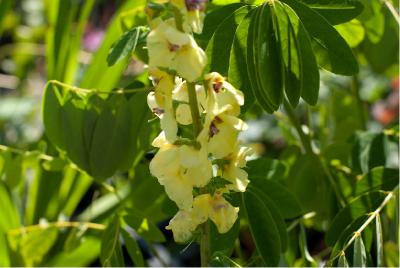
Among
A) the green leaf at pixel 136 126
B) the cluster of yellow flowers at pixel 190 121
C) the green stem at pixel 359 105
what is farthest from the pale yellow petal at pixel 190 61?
the green stem at pixel 359 105

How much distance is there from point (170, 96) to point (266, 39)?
6.6 inches

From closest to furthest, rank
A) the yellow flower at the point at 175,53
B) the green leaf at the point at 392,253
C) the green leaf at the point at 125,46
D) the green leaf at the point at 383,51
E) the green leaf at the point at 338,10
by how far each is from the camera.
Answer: the yellow flower at the point at 175,53 → the green leaf at the point at 125,46 → the green leaf at the point at 338,10 → the green leaf at the point at 392,253 → the green leaf at the point at 383,51

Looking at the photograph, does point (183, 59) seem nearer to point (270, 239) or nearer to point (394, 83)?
point (270, 239)

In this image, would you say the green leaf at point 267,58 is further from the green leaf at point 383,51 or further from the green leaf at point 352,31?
the green leaf at point 383,51

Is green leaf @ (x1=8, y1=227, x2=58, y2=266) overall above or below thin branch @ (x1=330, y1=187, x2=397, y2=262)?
below

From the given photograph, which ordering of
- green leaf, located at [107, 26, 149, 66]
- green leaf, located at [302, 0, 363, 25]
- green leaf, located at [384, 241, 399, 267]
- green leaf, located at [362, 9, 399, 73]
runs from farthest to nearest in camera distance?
green leaf, located at [362, 9, 399, 73]
green leaf, located at [384, 241, 399, 267]
green leaf, located at [302, 0, 363, 25]
green leaf, located at [107, 26, 149, 66]

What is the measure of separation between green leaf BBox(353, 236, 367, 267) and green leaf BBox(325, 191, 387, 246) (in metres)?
0.07

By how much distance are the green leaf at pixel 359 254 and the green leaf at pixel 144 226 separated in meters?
0.26

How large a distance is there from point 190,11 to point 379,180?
18.1 inches

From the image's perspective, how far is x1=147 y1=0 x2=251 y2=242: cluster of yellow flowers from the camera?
59 centimetres

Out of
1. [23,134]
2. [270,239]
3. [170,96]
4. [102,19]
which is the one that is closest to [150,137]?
[270,239]

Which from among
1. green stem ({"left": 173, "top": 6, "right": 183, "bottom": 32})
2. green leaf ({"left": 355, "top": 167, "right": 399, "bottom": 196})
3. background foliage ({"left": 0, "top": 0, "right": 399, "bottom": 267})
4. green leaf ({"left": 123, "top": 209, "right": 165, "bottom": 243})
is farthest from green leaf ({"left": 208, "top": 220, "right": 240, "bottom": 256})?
green stem ({"left": 173, "top": 6, "right": 183, "bottom": 32})

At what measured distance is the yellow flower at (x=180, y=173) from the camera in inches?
24.5

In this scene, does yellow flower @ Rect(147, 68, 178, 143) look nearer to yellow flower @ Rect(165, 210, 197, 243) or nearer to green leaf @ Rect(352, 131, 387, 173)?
yellow flower @ Rect(165, 210, 197, 243)
